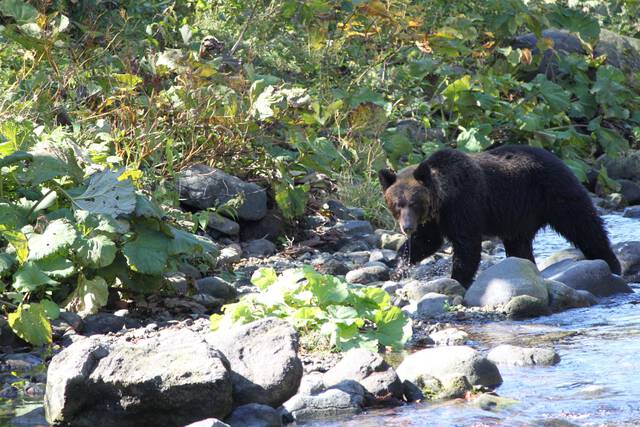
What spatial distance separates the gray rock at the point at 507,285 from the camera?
25.0 ft

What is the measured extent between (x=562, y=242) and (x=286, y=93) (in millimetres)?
4037

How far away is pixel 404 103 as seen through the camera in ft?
45.3

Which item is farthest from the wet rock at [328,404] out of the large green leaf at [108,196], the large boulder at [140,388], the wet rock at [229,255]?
the wet rock at [229,255]

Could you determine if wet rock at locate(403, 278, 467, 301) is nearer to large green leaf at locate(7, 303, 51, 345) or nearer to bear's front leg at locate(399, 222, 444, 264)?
bear's front leg at locate(399, 222, 444, 264)

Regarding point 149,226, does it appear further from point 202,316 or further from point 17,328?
point 17,328

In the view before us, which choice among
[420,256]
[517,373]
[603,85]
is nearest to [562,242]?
[420,256]

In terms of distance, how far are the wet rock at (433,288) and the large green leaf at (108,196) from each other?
2.49m

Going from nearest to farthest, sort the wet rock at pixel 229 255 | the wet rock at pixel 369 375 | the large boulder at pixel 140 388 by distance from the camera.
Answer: the large boulder at pixel 140 388 → the wet rock at pixel 369 375 → the wet rock at pixel 229 255

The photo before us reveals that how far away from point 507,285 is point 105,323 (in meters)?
3.19

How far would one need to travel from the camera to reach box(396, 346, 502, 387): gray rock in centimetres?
535

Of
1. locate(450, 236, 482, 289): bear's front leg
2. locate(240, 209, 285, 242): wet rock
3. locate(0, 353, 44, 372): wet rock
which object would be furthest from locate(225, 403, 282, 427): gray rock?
locate(240, 209, 285, 242): wet rock

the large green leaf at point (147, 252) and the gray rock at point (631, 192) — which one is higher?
the large green leaf at point (147, 252)

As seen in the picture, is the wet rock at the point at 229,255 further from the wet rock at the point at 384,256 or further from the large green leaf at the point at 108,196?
the large green leaf at the point at 108,196

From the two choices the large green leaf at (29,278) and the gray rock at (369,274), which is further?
the gray rock at (369,274)
